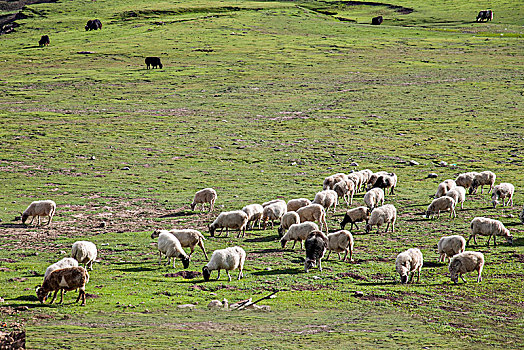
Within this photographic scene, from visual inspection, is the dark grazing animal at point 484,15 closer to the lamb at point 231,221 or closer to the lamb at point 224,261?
the lamb at point 231,221

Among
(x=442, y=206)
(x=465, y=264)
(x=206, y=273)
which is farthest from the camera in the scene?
(x=442, y=206)

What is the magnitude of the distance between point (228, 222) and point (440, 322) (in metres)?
10.1

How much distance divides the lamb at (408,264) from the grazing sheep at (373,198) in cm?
925

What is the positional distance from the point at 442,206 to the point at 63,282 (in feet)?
56.3

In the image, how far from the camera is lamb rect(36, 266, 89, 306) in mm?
14648

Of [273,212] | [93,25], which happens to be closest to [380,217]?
[273,212]

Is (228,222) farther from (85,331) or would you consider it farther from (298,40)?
(298,40)

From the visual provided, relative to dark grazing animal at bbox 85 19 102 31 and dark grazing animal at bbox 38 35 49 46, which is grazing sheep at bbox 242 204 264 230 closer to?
dark grazing animal at bbox 38 35 49 46

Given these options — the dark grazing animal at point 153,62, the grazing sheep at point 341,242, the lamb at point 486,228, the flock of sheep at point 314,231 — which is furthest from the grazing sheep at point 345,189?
the dark grazing animal at point 153,62

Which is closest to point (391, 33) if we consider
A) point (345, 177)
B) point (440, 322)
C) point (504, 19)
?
point (504, 19)

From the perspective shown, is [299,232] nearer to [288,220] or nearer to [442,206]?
[288,220]

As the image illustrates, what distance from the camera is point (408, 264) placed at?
17.7 metres

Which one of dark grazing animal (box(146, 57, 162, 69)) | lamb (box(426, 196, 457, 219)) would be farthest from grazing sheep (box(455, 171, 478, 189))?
dark grazing animal (box(146, 57, 162, 69))

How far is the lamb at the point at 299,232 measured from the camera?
67.2 feet
